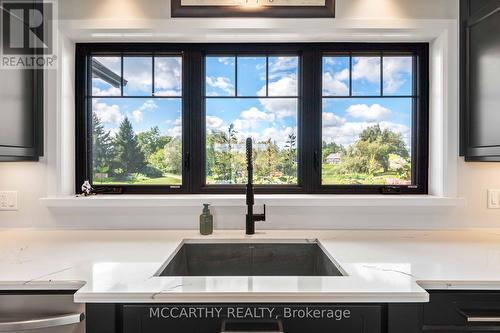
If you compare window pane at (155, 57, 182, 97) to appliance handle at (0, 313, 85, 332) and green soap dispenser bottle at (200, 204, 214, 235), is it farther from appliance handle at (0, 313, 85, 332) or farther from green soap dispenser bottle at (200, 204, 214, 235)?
appliance handle at (0, 313, 85, 332)

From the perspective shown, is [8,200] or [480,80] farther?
[8,200]

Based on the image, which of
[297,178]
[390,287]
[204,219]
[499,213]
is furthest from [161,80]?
[499,213]

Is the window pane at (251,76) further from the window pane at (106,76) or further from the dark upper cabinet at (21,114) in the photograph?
the dark upper cabinet at (21,114)

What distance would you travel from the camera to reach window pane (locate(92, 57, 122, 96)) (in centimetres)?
202

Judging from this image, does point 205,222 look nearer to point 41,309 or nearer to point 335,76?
point 41,309

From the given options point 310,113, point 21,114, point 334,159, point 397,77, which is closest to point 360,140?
point 334,159

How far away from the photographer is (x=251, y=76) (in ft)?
6.66

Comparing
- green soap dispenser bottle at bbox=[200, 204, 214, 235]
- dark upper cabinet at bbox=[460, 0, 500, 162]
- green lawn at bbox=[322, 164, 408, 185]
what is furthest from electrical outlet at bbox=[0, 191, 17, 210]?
dark upper cabinet at bbox=[460, 0, 500, 162]

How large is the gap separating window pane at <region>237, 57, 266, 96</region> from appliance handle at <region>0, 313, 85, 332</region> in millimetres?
1463

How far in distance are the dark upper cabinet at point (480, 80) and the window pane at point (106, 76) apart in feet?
6.82

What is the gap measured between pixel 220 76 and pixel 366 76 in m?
0.94

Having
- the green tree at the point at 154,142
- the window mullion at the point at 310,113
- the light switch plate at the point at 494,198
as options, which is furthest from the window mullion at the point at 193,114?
the light switch plate at the point at 494,198

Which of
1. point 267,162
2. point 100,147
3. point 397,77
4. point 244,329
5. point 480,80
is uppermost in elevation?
point 397,77

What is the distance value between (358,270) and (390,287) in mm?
171
